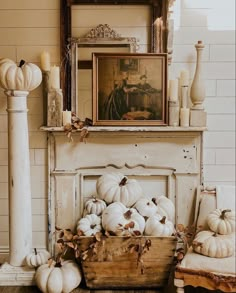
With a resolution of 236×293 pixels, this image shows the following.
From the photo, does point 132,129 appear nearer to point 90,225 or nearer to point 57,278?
point 90,225

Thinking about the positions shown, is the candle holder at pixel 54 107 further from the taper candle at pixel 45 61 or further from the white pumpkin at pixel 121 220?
the white pumpkin at pixel 121 220

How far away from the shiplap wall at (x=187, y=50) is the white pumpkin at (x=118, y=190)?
47cm

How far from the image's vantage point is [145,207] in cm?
286

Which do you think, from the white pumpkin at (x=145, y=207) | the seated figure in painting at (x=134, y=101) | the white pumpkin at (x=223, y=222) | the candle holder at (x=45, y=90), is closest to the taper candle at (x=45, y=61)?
the candle holder at (x=45, y=90)

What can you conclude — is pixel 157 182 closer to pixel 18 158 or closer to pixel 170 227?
pixel 170 227

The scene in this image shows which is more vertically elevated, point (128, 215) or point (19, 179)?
point (19, 179)

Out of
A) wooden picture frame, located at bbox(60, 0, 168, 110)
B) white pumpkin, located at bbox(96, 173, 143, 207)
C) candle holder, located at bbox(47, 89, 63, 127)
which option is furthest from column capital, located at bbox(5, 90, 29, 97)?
white pumpkin, located at bbox(96, 173, 143, 207)

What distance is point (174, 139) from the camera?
121 inches

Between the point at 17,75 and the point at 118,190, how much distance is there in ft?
2.82

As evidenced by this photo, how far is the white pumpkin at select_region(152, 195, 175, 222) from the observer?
2.93m

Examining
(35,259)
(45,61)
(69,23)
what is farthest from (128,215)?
(69,23)

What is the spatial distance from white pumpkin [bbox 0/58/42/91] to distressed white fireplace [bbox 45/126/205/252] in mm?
362

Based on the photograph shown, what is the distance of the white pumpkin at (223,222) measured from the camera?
264cm

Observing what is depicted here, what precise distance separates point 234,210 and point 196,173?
326 millimetres
